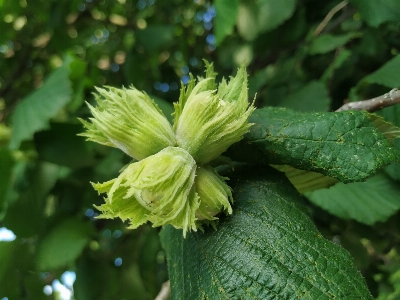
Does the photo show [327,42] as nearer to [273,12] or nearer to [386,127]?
[273,12]

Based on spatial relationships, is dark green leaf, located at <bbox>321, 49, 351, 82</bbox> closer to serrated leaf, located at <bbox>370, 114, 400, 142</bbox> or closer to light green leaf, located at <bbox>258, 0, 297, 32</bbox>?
light green leaf, located at <bbox>258, 0, 297, 32</bbox>

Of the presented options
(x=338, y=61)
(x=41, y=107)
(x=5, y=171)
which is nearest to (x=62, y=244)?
(x=5, y=171)

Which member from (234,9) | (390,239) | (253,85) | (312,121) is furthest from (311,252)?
(390,239)

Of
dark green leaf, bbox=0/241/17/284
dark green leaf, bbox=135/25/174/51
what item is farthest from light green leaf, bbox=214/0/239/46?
dark green leaf, bbox=0/241/17/284

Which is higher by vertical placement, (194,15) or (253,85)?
(253,85)

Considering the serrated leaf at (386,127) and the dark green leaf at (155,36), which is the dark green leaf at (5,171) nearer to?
the dark green leaf at (155,36)

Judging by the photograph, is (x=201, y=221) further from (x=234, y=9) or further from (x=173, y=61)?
(x=173, y=61)

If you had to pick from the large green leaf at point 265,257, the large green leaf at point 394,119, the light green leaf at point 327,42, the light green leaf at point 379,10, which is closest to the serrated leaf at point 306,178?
the large green leaf at point 265,257
